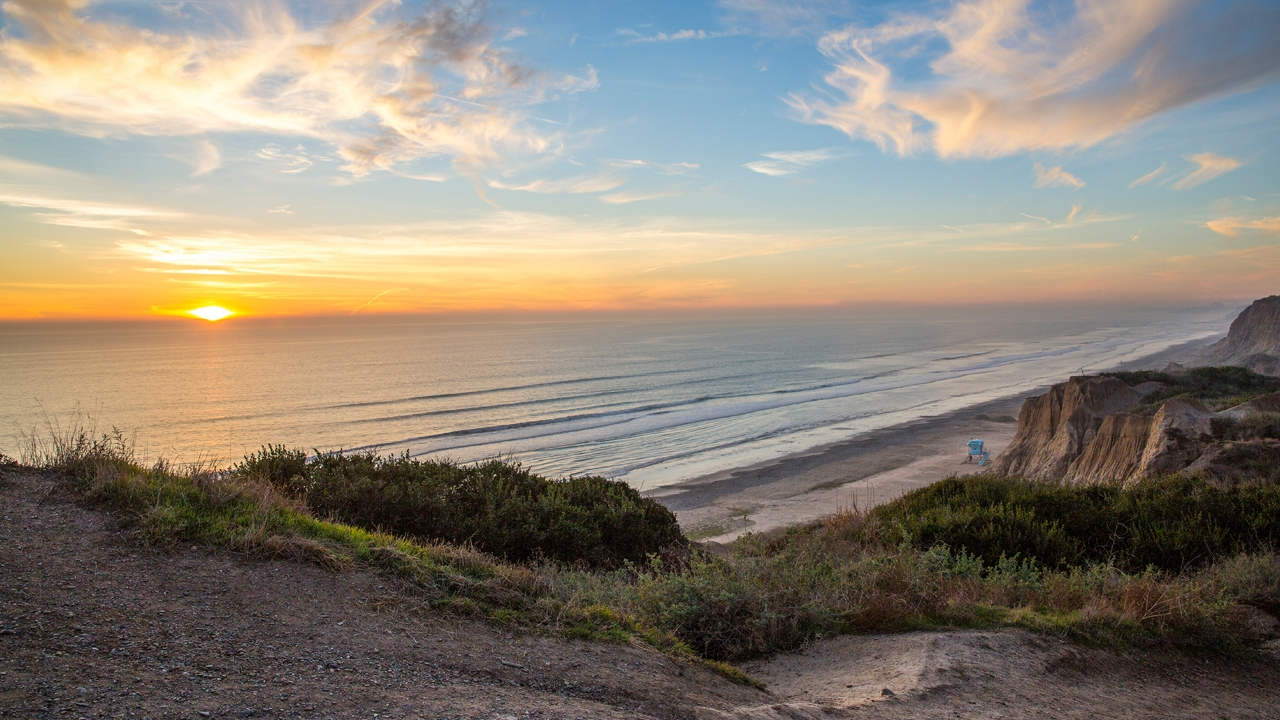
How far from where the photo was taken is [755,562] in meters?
7.54

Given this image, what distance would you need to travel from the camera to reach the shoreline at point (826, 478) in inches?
911

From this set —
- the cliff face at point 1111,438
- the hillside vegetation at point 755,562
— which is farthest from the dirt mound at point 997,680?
the cliff face at point 1111,438

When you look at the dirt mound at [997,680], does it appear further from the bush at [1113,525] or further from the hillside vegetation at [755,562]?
the bush at [1113,525]

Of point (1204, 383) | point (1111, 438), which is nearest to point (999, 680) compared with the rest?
point (1111, 438)

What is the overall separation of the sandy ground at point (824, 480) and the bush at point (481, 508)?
911 cm

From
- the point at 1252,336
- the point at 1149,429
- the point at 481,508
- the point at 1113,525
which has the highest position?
the point at 1252,336

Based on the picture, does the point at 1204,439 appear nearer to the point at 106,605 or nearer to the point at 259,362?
the point at 106,605

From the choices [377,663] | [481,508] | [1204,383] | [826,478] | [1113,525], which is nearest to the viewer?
[377,663]

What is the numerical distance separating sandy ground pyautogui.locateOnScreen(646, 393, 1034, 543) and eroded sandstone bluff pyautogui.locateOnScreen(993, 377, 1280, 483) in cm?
447

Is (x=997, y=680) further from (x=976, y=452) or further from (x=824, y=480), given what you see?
(x=976, y=452)

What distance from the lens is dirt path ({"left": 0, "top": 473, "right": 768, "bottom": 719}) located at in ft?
→ 13.0

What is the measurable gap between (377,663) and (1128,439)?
821 inches

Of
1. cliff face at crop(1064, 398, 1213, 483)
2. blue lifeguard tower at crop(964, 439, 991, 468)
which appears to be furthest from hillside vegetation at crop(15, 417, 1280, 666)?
blue lifeguard tower at crop(964, 439, 991, 468)

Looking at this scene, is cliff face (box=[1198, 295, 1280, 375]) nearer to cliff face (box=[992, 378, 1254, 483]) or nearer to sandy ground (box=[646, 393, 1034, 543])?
sandy ground (box=[646, 393, 1034, 543])
